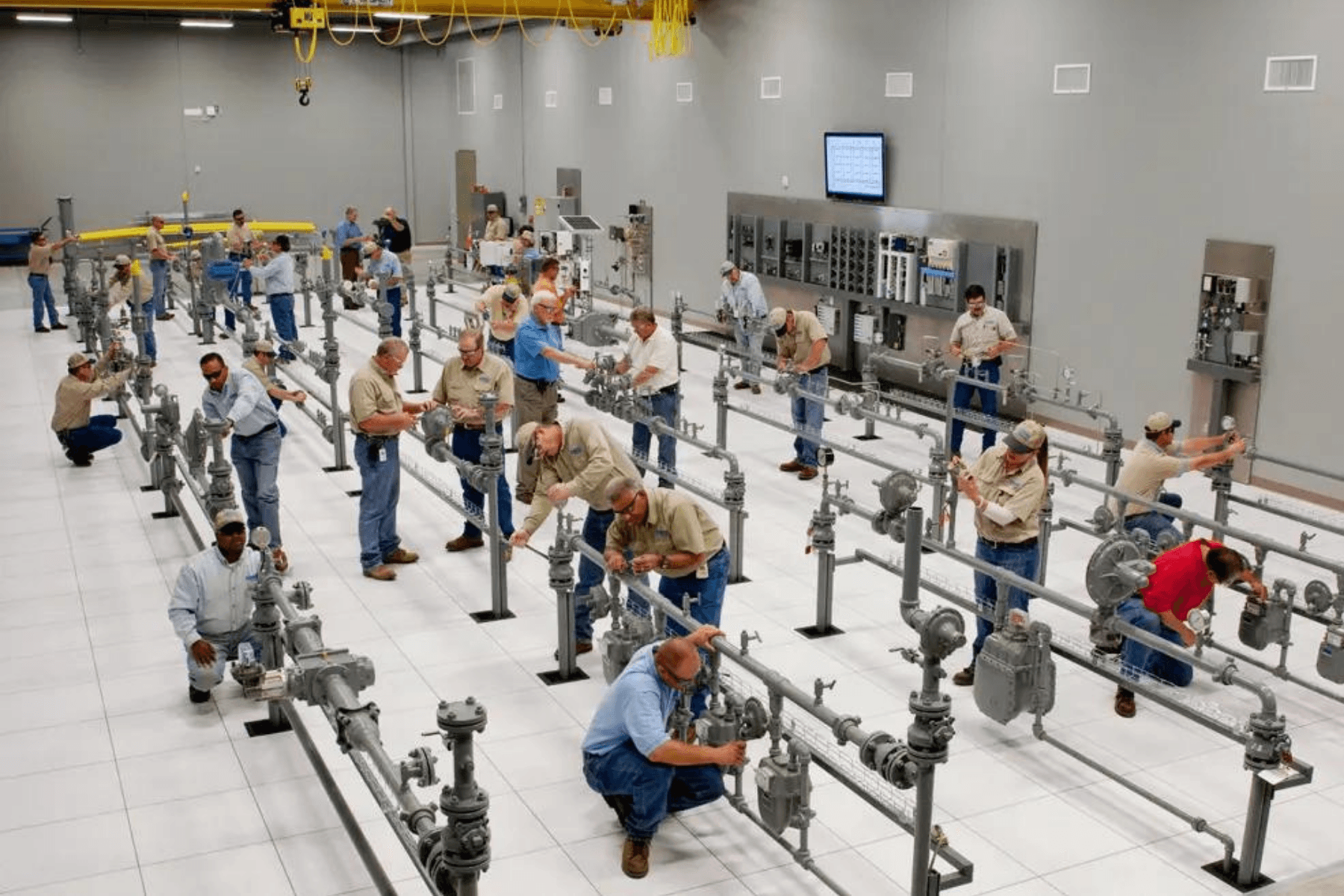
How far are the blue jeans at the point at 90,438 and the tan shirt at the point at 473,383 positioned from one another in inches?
170

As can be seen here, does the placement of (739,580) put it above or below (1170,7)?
below

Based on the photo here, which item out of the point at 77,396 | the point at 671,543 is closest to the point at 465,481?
the point at 671,543

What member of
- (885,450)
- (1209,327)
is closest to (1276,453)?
(1209,327)

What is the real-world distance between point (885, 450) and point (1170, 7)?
4852mm

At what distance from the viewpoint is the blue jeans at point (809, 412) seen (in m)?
12.1

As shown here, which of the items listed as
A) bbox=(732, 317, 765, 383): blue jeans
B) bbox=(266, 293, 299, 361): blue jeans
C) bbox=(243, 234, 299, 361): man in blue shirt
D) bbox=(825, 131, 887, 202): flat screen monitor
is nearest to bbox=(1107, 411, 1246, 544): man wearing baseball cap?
bbox=(732, 317, 765, 383): blue jeans

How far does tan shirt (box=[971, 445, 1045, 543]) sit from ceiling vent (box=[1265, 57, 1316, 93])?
564cm

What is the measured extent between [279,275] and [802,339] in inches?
320

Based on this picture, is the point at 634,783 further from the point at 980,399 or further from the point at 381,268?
the point at 381,268

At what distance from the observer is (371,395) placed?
29.8ft

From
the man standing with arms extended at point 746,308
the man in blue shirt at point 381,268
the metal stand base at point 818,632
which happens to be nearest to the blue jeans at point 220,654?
the metal stand base at point 818,632

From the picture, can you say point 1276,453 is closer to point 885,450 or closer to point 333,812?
point 885,450

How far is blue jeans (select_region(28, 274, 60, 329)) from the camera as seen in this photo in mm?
19438

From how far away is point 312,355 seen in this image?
12992 millimetres
